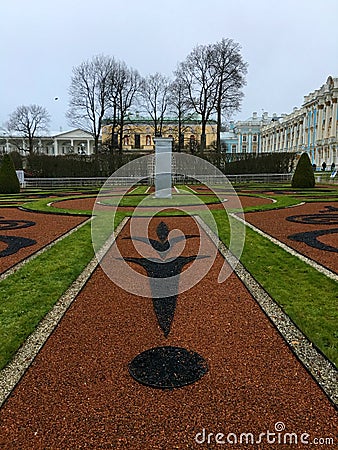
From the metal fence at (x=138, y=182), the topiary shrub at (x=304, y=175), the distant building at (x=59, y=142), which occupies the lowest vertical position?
the metal fence at (x=138, y=182)

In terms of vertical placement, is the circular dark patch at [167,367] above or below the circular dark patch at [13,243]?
below

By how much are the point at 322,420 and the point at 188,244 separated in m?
5.29

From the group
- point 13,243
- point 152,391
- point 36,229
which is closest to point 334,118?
point 36,229

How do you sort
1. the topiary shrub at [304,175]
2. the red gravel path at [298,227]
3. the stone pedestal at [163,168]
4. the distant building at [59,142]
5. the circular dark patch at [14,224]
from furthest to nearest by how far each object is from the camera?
the distant building at [59,142] < the topiary shrub at [304,175] < the stone pedestal at [163,168] < the circular dark patch at [14,224] < the red gravel path at [298,227]

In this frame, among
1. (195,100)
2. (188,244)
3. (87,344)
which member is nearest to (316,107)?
(195,100)

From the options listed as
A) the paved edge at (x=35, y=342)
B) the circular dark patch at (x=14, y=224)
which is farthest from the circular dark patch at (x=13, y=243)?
the paved edge at (x=35, y=342)

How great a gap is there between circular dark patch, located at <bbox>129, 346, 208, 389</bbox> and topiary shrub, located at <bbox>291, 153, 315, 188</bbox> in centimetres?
2041

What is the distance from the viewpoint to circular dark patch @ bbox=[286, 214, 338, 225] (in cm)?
1032

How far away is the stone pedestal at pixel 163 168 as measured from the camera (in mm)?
16562

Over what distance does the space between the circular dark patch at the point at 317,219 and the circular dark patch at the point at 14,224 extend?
7073mm

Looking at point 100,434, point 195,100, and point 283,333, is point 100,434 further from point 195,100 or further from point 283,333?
point 195,100

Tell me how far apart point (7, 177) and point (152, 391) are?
20974mm

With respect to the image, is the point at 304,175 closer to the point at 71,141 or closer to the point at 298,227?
the point at 298,227

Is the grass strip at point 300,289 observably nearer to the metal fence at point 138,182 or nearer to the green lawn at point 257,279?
the green lawn at point 257,279
